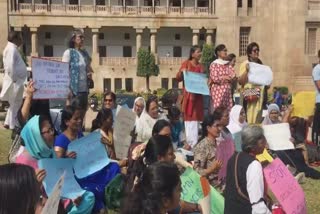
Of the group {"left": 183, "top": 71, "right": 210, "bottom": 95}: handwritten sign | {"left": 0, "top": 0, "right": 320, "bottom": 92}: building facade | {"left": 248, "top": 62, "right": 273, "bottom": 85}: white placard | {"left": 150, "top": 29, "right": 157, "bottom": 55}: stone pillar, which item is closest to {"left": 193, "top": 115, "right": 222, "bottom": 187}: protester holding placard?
{"left": 183, "top": 71, "right": 210, "bottom": 95}: handwritten sign

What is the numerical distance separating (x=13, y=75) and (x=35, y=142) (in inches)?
154

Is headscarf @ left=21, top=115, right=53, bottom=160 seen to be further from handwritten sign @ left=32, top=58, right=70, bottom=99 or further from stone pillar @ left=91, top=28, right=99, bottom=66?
stone pillar @ left=91, top=28, right=99, bottom=66

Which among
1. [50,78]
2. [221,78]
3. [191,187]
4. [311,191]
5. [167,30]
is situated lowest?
[311,191]

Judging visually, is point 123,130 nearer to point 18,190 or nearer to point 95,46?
point 18,190

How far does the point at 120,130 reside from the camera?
7949mm

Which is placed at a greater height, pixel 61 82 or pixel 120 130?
pixel 61 82

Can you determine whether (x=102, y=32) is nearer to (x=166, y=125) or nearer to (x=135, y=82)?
(x=135, y=82)

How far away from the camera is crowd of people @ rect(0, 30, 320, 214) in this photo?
11.5 ft

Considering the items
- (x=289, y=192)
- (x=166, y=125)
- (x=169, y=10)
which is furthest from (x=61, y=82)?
(x=169, y=10)

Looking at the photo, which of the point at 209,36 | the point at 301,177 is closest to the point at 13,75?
the point at 301,177

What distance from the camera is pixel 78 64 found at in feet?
28.7

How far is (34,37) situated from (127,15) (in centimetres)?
820

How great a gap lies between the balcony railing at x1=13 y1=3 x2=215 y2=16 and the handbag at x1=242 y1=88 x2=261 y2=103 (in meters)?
40.6

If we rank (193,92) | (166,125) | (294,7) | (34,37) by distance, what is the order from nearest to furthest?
(166,125) < (193,92) < (294,7) < (34,37)
